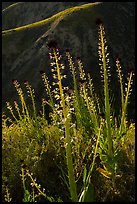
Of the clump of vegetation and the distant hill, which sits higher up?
the distant hill

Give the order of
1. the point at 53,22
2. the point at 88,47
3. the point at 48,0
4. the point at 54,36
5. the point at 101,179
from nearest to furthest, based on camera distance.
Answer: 1. the point at 101,179
2. the point at 88,47
3. the point at 54,36
4. the point at 53,22
5. the point at 48,0

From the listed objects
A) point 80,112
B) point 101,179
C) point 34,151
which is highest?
point 80,112

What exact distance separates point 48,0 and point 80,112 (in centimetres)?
5037

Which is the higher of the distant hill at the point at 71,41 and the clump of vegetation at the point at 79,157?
the distant hill at the point at 71,41

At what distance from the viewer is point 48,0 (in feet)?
188

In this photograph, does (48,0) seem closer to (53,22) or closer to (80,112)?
(53,22)

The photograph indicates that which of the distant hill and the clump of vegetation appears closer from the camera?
the clump of vegetation

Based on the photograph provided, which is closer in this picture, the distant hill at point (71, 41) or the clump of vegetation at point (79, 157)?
the clump of vegetation at point (79, 157)

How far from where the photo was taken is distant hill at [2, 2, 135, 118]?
2719cm

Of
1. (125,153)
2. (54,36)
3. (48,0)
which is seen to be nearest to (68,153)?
(125,153)

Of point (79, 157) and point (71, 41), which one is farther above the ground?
point (71, 41)

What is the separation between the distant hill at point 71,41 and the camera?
1070 inches

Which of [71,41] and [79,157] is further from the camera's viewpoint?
[71,41]

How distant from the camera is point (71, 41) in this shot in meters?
29.2
